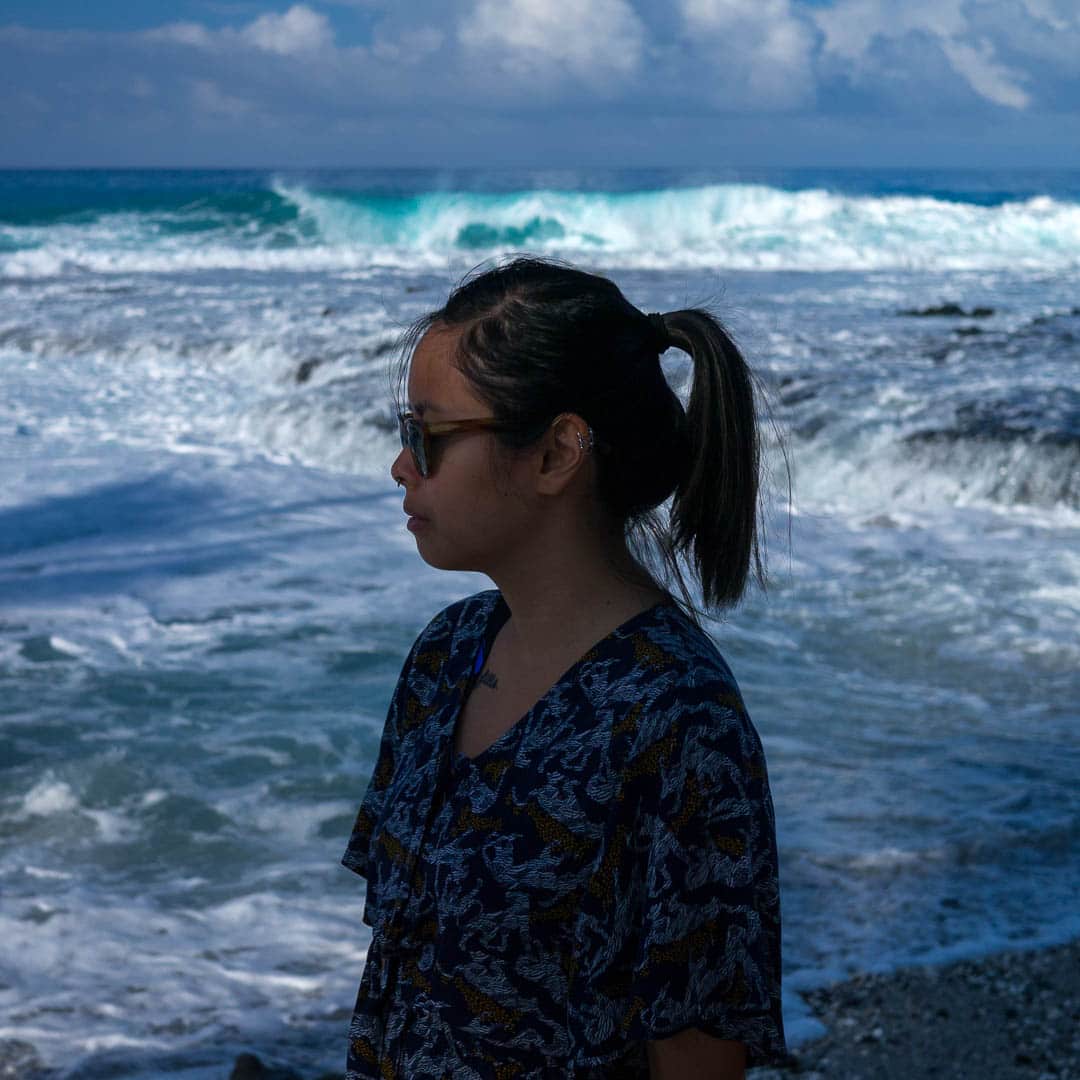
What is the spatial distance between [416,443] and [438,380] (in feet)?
0.26

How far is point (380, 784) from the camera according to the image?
74.5 inches

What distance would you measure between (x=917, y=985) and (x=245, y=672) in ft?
12.8

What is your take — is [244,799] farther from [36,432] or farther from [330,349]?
[330,349]

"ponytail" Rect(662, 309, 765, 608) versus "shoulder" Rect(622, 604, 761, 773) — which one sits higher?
"ponytail" Rect(662, 309, 765, 608)

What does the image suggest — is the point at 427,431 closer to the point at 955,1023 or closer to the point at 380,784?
the point at 380,784

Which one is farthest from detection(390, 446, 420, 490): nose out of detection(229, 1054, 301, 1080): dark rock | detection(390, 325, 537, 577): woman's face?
detection(229, 1054, 301, 1080): dark rock

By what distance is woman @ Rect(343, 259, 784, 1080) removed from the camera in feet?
4.76

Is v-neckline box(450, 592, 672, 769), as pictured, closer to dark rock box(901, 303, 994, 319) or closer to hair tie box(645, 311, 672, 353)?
hair tie box(645, 311, 672, 353)

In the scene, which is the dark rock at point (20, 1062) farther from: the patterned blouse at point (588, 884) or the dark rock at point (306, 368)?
the dark rock at point (306, 368)

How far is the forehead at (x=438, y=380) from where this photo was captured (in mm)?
1668

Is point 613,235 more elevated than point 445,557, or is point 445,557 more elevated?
point 613,235

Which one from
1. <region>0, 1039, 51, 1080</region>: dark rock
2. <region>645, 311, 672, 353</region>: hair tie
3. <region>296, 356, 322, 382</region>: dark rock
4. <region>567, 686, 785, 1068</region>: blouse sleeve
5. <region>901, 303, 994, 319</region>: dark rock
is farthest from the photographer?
<region>901, 303, 994, 319</region>: dark rock

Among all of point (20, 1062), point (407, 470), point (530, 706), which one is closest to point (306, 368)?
point (20, 1062)

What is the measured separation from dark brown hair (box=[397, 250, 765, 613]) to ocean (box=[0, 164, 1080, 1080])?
0.83 ft
